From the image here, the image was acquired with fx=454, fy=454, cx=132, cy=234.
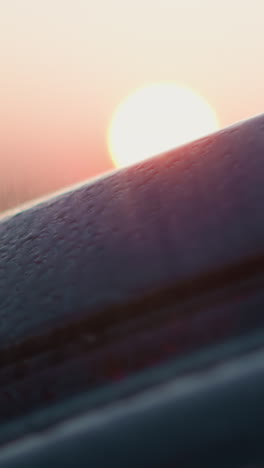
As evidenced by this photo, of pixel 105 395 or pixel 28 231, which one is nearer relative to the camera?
pixel 105 395

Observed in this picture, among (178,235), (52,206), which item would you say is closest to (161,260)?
(178,235)

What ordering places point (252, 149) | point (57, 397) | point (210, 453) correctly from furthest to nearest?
point (252, 149)
point (57, 397)
point (210, 453)

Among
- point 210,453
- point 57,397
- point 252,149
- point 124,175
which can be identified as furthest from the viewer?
point 124,175

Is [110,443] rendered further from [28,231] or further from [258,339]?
[28,231]

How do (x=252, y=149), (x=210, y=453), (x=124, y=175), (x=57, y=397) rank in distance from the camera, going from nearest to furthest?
(x=210, y=453) → (x=57, y=397) → (x=252, y=149) → (x=124, y=175)

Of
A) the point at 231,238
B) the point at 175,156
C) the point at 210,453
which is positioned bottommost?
the point at 210,453

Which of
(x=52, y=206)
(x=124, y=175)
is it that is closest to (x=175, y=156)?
(x=124, y=175)

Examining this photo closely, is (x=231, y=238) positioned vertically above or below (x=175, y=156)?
below

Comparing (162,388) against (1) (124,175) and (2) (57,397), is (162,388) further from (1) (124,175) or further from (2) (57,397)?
(1) (124,175)

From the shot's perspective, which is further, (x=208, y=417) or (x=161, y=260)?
(x=161, y=260)
